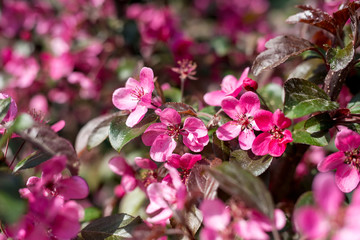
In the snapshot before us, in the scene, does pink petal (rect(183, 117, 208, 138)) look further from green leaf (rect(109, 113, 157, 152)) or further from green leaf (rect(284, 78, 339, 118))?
green leaf (rect(284, 78, 339, 118))

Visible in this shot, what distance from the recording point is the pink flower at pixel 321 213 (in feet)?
1.91

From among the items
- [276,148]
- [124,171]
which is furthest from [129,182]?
[276,148]

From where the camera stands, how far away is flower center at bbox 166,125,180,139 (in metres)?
0.95

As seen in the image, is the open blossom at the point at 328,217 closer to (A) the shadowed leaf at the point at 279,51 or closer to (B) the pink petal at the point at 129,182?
(A) the shadowed leaf at the point at 279,51

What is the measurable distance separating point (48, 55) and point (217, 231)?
168cm

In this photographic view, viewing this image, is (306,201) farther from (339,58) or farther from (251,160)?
(339,58)

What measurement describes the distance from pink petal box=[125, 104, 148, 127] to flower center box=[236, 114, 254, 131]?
0.25 metres

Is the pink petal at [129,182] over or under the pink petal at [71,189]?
under

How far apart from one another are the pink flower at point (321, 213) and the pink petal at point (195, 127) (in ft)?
1.23

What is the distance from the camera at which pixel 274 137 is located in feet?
2.94

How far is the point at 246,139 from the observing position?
36.6 inches

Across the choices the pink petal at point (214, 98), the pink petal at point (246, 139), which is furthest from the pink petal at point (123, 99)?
the pink petal at point (246, 139)

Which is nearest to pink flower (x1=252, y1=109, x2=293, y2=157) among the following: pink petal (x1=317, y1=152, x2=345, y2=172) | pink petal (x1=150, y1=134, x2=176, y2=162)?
pink petal (x1=317, y1=152, x2=345, y2=172)

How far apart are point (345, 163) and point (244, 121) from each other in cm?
29
